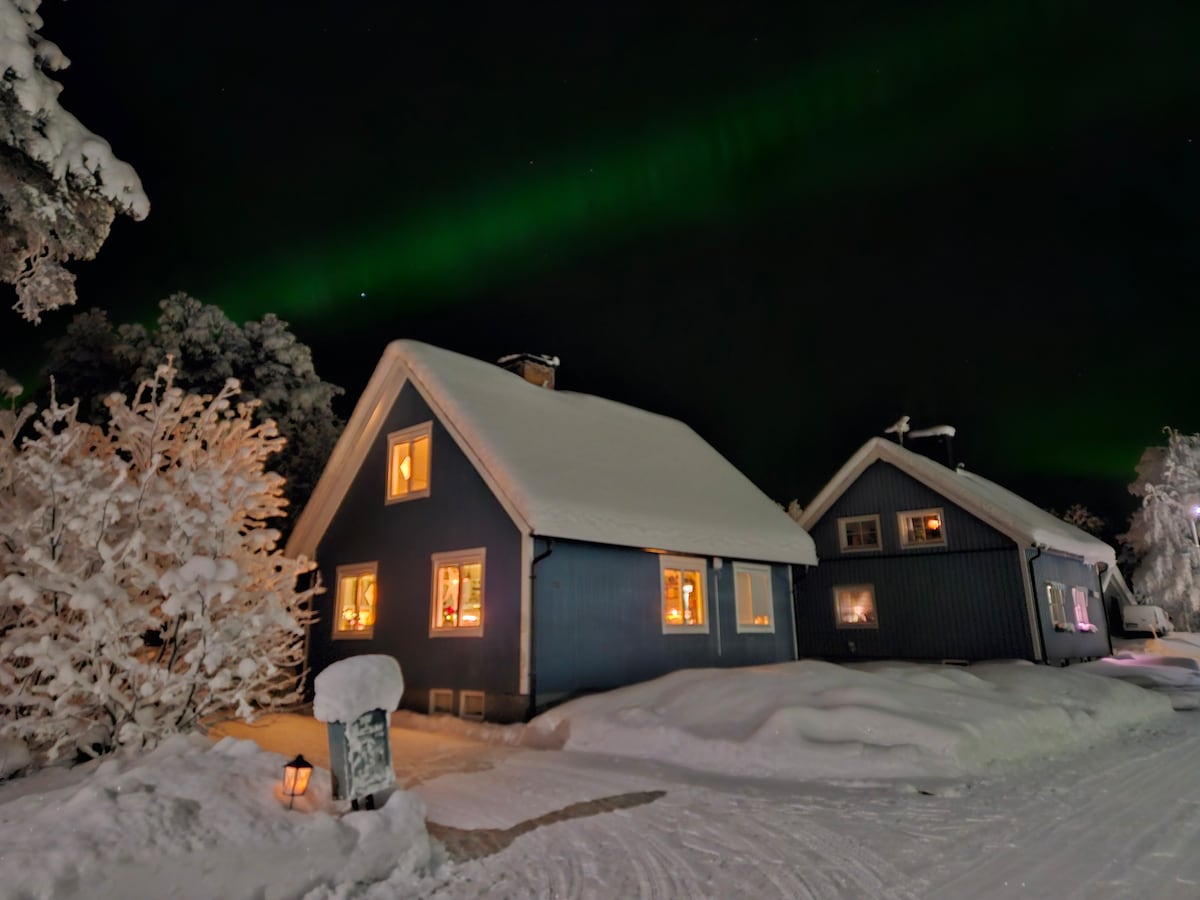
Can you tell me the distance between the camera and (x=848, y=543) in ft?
79.3

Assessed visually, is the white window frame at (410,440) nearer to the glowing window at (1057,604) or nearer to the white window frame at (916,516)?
the white window frame at (916,516)

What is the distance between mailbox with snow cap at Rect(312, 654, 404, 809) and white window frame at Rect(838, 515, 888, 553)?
19714mm

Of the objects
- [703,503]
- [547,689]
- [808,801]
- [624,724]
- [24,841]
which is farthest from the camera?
[703,503]

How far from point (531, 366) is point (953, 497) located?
13.1 meters

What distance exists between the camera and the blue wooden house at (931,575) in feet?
68.9

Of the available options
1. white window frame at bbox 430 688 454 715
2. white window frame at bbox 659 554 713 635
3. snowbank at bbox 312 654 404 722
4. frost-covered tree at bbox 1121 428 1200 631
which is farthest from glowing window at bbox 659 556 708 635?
frost-covered tree at bbox 1121 428 1200 631

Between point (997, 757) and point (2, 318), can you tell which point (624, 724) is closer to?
point (997, 757)

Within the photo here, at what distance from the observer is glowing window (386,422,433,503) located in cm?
1482

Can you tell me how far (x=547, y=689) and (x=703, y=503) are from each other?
6439 mm

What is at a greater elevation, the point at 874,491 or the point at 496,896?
the point at 874,491

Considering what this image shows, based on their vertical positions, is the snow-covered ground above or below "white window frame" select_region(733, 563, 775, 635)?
below

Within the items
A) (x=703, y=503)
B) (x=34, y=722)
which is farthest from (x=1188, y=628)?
(x=34, y=722)

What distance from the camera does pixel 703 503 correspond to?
671 inches

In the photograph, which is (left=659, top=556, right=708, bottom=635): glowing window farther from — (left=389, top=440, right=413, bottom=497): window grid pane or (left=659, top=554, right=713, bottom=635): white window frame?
(left=389, top=440, right=413, bottom=497): window grid pane
